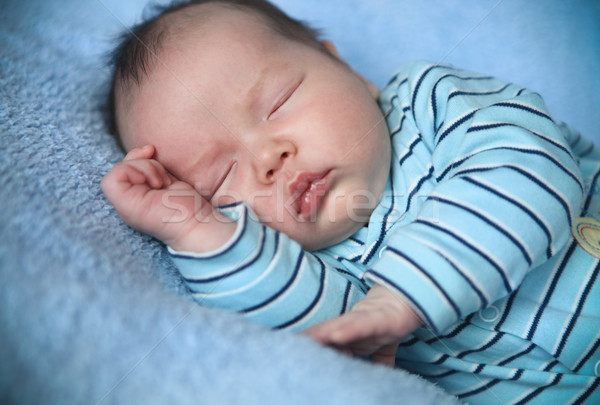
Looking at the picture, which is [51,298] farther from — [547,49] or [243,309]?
[547,49]

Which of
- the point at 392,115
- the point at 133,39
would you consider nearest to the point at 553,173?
the point at 392,115

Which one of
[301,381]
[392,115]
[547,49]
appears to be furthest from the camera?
[547,49]

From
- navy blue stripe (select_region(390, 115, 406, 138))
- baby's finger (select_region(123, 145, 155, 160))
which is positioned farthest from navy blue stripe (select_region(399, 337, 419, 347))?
baby's finger (select_region(123, 145, 155, 160))

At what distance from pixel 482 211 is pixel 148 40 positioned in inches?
29.5

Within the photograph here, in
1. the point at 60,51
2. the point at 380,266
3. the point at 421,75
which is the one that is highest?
the point at 421,75

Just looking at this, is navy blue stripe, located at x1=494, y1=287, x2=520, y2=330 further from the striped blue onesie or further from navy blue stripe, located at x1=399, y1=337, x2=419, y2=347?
navy blue stripe, located at x1=399, y1=337, x2=419, y2=347

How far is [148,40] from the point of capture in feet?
3.24

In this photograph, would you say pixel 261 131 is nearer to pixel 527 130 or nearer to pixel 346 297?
pixel 346 297

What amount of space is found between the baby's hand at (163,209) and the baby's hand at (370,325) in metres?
0.25

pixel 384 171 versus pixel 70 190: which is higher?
pixel 384 171

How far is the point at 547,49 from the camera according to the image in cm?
140

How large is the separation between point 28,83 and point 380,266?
2.83 feet

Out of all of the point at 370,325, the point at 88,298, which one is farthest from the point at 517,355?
the point at 88,298

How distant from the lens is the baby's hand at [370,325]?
64 centimetres
